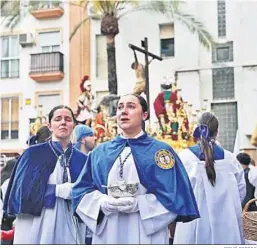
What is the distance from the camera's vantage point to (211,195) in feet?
13.7

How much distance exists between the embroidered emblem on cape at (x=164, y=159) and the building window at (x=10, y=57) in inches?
424

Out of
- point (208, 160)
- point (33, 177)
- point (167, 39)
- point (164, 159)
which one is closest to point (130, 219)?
point (164, 159)

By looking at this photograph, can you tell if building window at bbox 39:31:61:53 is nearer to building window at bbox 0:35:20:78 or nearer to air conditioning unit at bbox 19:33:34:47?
air conditioning unit at bbox 19:33:34:47

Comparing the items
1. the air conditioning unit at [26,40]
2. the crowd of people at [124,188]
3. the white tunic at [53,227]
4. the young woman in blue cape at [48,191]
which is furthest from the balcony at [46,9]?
the white tunic at [53,227]

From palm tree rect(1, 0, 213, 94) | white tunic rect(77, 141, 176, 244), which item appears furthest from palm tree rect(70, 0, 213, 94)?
white tunic rect(77, 141, 176, 244)

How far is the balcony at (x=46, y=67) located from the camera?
46.6ft

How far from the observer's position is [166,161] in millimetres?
3154

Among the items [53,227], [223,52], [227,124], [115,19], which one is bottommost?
[53,227]

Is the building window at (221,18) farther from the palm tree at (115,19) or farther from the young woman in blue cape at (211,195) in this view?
the young woman in blue cape at (211,195)

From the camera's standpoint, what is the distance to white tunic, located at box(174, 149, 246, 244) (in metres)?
4.18

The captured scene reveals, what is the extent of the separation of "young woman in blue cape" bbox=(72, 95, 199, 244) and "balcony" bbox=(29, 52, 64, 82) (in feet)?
36.9

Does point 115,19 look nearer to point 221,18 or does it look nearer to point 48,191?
point 221,18

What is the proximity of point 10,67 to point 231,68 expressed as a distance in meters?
5.54

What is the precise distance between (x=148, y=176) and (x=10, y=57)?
11323 millimetres
